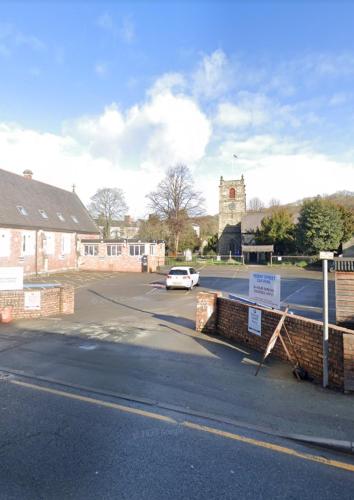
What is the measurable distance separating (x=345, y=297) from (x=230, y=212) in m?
56.5

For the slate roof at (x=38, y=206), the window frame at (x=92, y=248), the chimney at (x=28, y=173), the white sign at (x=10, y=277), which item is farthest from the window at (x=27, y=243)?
the white sign at (x=10, y=277)

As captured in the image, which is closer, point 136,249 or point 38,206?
point 38,206

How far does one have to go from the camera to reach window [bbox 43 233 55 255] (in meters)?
32.3

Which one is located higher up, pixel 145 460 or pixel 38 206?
pixel 38 206

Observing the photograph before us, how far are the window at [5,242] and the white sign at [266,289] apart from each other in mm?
24681

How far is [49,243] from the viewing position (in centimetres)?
3312

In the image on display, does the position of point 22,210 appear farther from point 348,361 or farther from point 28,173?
point 348,361

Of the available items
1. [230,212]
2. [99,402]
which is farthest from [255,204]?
[99,402]

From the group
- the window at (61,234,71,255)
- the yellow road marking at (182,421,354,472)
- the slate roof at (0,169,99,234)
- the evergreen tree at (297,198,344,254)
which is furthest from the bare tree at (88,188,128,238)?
the yellow road marking at (182,421,354,472)

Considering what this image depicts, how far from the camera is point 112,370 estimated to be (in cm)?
675

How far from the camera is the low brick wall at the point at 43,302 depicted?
11656 millimetres

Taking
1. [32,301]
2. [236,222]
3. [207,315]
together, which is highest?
[236,222]

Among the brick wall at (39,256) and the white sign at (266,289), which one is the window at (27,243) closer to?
the brick wall at (39,256)

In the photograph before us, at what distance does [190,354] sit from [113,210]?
5634 centimetres
